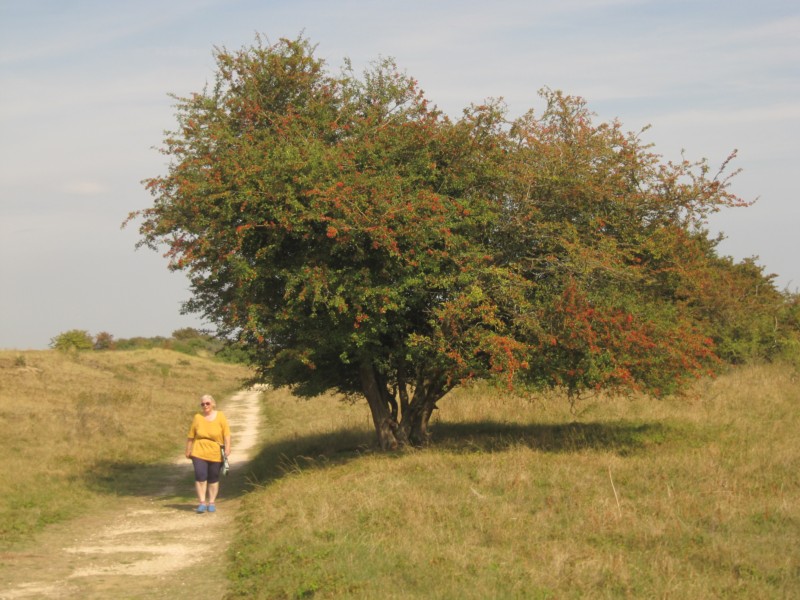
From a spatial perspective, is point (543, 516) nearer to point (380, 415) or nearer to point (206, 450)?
point (206, 450)

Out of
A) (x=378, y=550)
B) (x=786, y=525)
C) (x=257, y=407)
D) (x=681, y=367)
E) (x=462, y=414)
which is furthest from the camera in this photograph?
(x=257, y=407)

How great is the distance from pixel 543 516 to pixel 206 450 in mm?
5443

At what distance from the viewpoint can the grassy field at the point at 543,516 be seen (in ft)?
25.4

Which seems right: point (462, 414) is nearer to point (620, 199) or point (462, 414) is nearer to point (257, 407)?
point (620, 199)

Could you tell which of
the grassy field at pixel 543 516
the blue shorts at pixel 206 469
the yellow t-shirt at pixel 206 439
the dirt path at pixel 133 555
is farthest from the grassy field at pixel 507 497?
Result: the yellow t-shirt at pixel 206 439

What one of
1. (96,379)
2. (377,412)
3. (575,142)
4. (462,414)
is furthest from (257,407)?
(575,142)

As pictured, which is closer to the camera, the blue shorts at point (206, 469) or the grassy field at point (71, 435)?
the blue shorts at point (206, 469)

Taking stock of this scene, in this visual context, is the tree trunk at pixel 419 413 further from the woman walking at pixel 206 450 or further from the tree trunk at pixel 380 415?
the woman walking at pixel 206 450

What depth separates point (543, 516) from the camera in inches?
396

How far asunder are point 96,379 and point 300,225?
30956 mm

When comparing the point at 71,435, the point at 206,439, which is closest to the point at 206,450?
the point at 206,439

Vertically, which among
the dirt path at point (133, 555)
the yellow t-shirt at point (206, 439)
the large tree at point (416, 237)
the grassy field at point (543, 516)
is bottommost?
the dirt path at point (133, 555)

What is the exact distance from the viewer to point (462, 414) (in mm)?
21703

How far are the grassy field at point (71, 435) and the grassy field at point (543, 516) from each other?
3.03 meters
